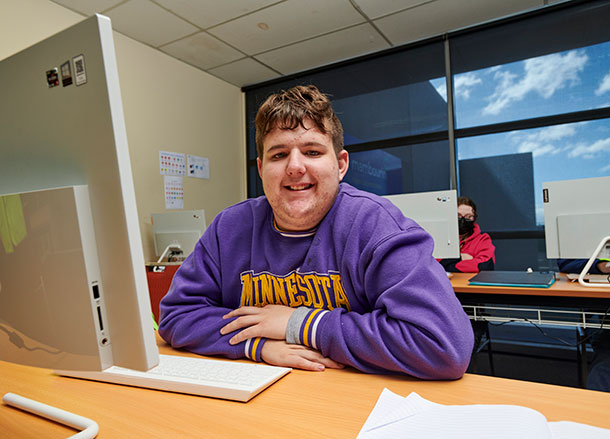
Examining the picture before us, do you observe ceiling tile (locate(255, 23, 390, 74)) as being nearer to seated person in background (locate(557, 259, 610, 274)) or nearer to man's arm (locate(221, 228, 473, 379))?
seated person in background (locate(557, 259, 610, 274))

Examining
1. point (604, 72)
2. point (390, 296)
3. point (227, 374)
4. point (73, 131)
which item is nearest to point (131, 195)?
point (73, 131)

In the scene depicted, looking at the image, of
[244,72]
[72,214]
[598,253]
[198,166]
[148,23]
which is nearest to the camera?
[72,214]

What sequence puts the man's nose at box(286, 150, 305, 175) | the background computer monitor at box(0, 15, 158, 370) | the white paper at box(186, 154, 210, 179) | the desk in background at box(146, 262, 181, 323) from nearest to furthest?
the background computer monitor at box(0, 15, 158, 370) → the man's nose at box(286, 150, 305, 175) → the desk in background at box(146, 262, 181, 323) → the white paper at box(186, 154, 210, 179)

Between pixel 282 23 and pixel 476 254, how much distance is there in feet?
8.00

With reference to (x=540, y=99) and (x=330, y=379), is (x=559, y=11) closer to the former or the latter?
(x=540, y=99)

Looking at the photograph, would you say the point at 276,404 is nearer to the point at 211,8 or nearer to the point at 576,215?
the point at 576,215

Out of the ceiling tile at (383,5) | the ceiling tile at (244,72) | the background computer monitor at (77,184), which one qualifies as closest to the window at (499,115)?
the ceiling tile at (383,5)

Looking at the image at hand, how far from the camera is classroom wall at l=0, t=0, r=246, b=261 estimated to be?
290 centimetres

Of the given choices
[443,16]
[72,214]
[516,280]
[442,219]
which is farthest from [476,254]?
[72,214]

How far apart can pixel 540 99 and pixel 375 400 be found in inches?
139

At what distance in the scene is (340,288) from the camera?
0.95m

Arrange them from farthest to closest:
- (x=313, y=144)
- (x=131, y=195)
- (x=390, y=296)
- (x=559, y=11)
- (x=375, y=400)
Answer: (x=559, y=11), (x=313, y=144), (x=390, y=296), (x=375, y=400), (x=131, y=195)

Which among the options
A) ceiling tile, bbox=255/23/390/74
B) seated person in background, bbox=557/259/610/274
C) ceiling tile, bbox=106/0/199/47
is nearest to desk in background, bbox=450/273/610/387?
seated person in background, bbox=557/259/610/274

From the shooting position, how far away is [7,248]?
48 centimetres
